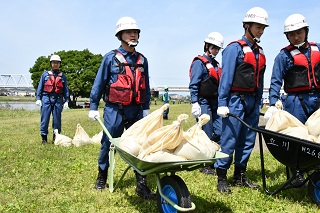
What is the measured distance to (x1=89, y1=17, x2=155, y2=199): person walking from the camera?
15.5 feet

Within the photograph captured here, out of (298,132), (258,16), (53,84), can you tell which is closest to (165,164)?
(298,132)

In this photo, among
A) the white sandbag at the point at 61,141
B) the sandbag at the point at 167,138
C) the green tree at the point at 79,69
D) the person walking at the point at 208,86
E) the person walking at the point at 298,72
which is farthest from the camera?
the green tree at the point at 79,69

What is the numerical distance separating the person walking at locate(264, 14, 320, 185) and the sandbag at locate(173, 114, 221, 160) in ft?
4.68

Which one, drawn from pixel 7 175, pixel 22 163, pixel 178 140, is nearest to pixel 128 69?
pixel 178 140

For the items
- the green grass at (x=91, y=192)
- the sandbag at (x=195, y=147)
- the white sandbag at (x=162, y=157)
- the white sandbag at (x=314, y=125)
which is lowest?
the green grass at (x=91, y=192)

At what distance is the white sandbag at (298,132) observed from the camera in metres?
4.20

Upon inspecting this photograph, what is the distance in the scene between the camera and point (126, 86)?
15.5ft

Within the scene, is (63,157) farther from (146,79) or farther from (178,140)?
(178,140)

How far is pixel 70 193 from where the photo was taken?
4906 millimetres

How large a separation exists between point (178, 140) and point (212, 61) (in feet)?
10.0

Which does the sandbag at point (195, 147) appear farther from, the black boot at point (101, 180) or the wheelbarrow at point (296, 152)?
the black boot at point (101, 180)

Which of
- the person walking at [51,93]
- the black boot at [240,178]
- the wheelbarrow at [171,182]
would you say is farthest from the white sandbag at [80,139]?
the wheelbarrow at [171,182]

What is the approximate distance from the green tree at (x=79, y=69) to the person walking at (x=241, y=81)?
1660 inches

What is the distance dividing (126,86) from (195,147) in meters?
1.49
